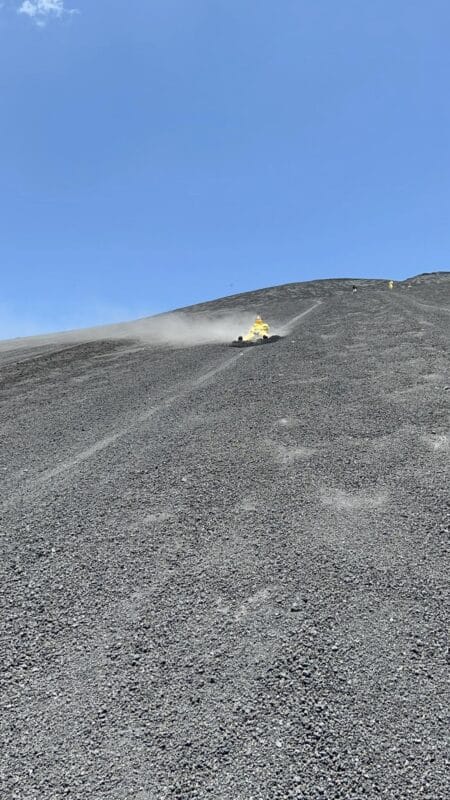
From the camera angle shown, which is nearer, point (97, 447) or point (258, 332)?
point (97, 447)

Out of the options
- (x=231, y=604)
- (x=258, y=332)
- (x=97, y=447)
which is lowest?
(x=231, y=604)

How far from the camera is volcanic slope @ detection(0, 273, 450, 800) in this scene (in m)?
2.27

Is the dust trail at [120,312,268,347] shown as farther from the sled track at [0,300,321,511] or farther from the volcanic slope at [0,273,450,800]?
the volcanic slope at [0,273,450,800]

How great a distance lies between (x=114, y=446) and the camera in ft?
20.8

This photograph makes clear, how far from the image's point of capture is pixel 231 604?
10.7ft

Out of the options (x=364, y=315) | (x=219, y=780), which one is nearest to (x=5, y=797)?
→ (x=219, y=780)

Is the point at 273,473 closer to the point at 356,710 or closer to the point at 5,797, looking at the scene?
the point at 356,710

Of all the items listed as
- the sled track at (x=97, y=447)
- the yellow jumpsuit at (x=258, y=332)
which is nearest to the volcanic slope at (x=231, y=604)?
the sled track at (x=97, y=447)

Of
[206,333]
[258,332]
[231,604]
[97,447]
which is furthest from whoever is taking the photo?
[206,333]

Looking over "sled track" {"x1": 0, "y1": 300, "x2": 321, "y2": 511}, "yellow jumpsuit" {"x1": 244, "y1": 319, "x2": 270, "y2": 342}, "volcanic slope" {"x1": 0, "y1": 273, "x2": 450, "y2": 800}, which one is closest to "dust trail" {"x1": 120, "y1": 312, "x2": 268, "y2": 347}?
"yellow jumpsuit" {"x1": 244, "y1": 319, "x2": 270, "y2": 342}

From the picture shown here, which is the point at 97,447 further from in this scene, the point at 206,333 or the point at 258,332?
the point at 206,333

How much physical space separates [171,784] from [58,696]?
851mm

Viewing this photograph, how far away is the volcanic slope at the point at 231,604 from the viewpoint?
89.4 inches

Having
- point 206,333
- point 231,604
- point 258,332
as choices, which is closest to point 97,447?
point 231,604
